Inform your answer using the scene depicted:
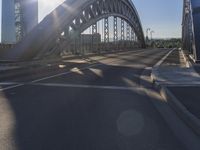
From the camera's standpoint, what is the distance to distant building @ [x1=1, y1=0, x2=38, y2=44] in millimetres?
49406

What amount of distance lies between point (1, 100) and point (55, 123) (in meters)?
3.62

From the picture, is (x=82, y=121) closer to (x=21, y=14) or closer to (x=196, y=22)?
(x=196, y=22)

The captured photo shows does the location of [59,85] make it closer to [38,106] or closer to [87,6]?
[38,106]

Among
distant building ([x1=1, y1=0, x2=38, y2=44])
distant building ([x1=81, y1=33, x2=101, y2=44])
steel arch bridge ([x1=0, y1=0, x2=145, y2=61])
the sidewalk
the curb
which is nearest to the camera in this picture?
the curb

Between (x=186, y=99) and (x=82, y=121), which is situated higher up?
(x=186, y=99)

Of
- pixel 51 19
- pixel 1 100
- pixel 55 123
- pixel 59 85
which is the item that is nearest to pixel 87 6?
pixel 51 19

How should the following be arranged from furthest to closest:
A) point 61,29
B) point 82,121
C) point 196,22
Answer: point 61,29, point 196,22, point 82,121

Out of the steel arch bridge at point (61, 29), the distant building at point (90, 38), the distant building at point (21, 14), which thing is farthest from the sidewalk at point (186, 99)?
the distant building at point (90, 38)

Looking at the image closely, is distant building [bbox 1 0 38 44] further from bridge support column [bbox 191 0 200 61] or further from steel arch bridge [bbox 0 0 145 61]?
bridge support column [bbox 191 0 200 61]

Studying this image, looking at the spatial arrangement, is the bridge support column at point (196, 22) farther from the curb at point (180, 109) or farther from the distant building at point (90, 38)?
the distant building at point (90, 38)

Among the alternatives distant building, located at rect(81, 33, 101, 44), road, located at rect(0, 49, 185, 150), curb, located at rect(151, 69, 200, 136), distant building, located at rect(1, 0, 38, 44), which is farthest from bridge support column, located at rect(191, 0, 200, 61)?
distant building, located at rect(81, 33, 101, 44)

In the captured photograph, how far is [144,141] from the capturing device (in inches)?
270

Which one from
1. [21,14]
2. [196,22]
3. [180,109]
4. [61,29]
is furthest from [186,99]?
[21,14]

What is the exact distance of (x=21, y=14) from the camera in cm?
4950
